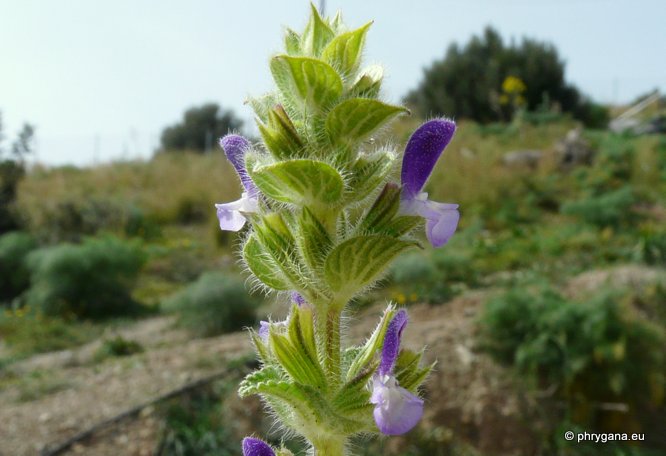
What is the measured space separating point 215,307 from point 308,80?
7706mm

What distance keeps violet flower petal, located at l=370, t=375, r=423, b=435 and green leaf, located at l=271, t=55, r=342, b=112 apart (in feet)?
1.61

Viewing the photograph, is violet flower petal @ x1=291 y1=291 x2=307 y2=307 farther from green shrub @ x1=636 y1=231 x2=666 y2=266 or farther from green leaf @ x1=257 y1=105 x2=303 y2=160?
green shrub @ x1=636 y1=231 x2=666 y2=266

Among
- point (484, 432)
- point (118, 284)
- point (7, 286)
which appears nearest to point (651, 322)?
point (484, 432)

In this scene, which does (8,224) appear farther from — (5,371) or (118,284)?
(5,371)

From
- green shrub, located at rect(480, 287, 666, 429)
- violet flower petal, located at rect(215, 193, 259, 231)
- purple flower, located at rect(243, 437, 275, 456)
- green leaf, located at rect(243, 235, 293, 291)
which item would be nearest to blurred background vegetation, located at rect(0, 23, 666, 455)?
green shrub, located at rect(480, 287, 666, 429)

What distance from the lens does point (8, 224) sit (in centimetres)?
1359

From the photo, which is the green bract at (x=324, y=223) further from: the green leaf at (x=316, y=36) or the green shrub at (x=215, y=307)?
the green shrub at (x=215, y=307)

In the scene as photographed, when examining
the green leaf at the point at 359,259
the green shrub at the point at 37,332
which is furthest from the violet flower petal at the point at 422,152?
the green shrub at the point at 37,332

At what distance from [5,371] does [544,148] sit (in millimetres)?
13866

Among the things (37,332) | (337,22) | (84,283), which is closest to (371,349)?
(337,22)

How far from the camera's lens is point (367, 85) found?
3.94 feet

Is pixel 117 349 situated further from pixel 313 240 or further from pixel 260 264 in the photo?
pixel 313 240

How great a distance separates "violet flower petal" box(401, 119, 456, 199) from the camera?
1.29 metres

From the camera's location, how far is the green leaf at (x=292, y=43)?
126cm
